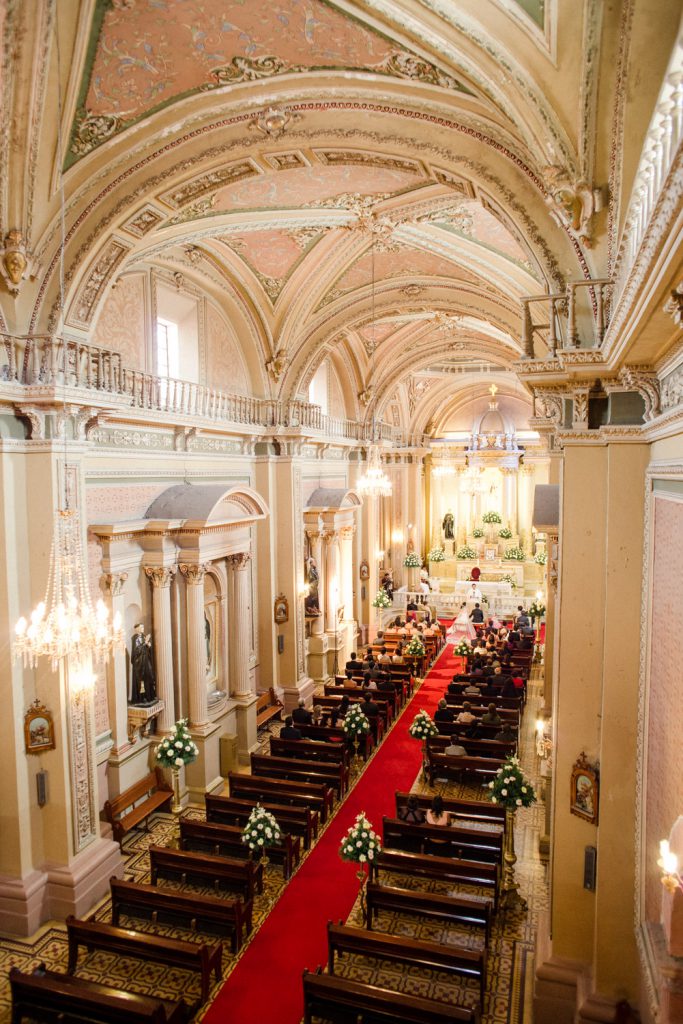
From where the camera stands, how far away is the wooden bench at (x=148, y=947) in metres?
7.44

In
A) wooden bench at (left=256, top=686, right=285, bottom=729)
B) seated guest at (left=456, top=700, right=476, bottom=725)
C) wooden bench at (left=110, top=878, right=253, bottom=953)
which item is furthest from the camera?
wooden bench at (left=256, top=686, right=285, bottom=729)

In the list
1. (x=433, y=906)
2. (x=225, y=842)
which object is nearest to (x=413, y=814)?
(x=433, y=906)

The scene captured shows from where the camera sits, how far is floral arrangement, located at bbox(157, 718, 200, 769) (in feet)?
37.8

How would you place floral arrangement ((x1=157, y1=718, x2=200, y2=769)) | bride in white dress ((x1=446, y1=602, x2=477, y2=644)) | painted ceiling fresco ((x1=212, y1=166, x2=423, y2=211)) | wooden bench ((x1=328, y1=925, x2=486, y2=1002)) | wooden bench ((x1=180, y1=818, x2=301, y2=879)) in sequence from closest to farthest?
wooden bench ((x1=328, y1=925, x2=486, y2=1002)) → painted ceiling fresco ((x1=212, y1=166, x2=423, y2=211)) → wooden bench ((x1=180, y1=818, x2=301, y2=879)) → floral arrangement ((x1=157, y1=718, x2=200, y2=769)) → bride in white dress ((x1=446, y1=602, x2=477, y2=644))

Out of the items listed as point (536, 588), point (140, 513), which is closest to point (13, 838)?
point (140, 513)

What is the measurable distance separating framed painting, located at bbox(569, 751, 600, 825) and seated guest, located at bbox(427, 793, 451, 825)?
358 cm

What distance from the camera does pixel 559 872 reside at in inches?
283

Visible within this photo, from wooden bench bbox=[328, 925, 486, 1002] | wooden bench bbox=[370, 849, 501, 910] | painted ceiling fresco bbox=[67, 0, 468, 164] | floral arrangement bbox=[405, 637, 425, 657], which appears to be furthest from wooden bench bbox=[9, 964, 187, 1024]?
floral arrangement bbox=[405, 637, 425, 657]

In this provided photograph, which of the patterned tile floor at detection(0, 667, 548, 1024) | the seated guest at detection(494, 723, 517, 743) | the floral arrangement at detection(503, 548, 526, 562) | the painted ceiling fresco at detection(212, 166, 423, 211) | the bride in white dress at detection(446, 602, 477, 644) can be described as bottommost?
the bride in white dress at detection(446, 602, 477, 644)

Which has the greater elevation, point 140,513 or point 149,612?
point 140,513

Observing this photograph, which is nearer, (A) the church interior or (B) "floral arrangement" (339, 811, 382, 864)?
(A) the church interior

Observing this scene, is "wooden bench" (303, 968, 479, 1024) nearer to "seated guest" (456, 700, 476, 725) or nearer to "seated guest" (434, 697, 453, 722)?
"seated guest" (456, 700, 476, 725)

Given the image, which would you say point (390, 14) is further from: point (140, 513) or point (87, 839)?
point (87, 839)

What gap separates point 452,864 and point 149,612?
268 inches
